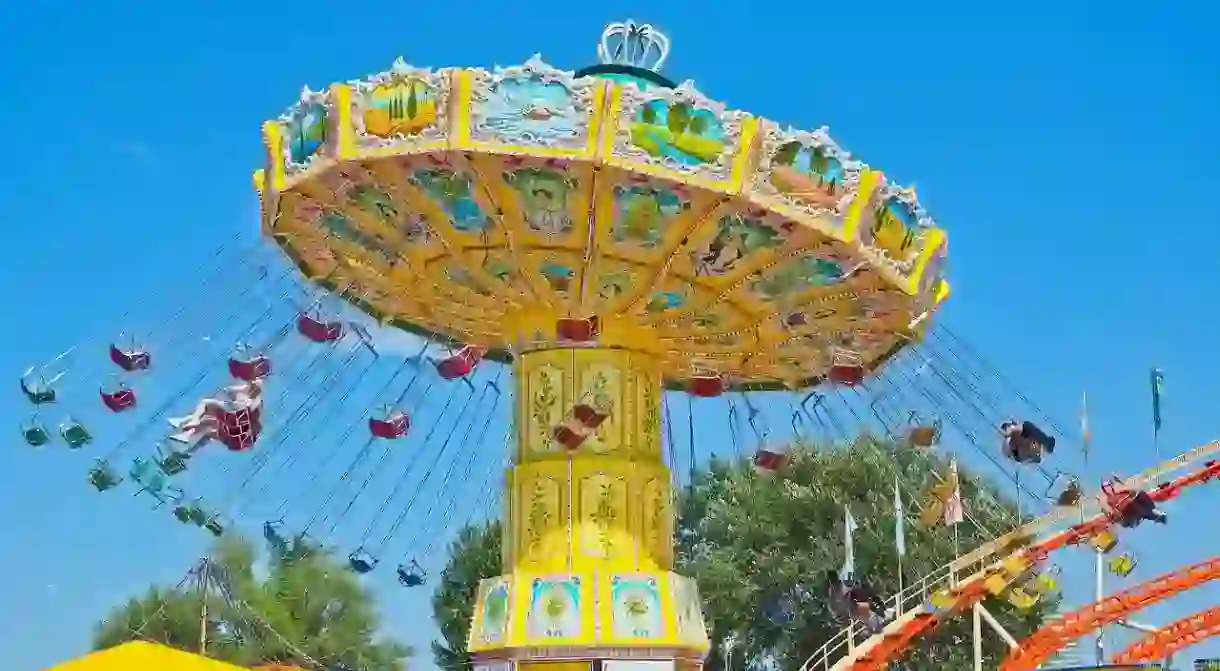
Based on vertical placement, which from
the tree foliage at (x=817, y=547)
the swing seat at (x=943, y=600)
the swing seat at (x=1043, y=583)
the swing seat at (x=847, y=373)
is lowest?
the swing seat at (x=943, y=600)

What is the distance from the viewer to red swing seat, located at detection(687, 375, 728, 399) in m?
19.0

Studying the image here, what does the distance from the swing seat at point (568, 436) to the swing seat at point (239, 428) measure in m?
3.36

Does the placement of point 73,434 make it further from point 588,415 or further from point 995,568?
point 995,568

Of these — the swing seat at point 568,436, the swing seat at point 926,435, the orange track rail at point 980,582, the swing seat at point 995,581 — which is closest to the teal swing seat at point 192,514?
the swing seat at point 568,436

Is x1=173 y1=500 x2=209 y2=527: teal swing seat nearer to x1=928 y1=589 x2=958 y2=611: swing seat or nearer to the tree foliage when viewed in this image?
x1=928 y1=589 x2=958 y2=611: swing seat

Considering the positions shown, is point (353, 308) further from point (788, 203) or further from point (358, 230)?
point (788, 203)

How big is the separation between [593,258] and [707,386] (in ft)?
15.5

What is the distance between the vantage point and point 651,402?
650 inches

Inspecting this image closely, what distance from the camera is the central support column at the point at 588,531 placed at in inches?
591

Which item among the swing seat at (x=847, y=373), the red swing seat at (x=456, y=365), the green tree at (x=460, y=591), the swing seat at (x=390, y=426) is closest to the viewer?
the swing seat at (x=390, y=426)

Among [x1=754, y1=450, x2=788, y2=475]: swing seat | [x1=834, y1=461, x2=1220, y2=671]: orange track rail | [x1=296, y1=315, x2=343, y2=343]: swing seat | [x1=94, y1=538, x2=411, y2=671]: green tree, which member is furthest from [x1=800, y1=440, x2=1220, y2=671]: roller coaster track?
[x1=94, y1=538, x2=411, y2=671]: green tree

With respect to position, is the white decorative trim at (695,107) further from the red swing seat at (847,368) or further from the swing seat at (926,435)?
the swing seat at (926,435)

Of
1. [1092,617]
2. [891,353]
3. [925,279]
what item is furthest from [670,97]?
[1092,617]

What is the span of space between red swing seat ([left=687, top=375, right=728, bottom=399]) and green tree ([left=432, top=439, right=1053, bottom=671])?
1425 centimetres
